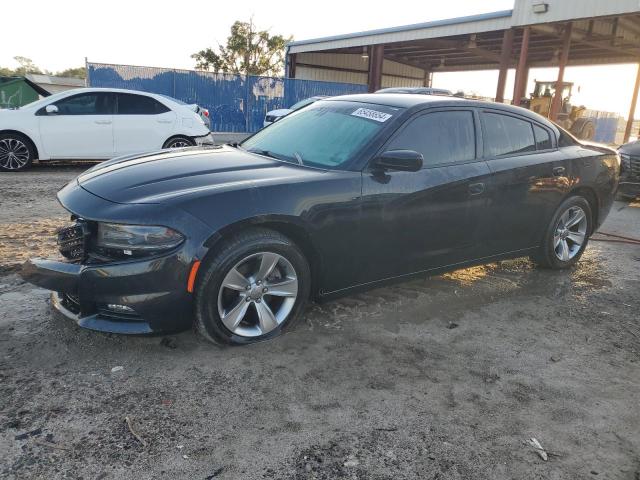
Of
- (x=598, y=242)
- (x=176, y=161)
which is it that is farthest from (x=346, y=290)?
→ (x=598, y=242)

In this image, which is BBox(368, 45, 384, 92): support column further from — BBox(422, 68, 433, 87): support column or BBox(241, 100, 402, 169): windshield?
BBox(241, 100, 402, 169): windshield

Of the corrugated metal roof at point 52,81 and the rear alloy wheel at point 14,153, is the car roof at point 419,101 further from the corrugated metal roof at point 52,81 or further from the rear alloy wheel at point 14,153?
the corrugated metal roof at point 52,81

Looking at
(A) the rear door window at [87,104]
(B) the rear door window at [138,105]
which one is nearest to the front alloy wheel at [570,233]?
(B) the rear door window at [138,105]

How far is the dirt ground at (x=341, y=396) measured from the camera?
87.1 inches

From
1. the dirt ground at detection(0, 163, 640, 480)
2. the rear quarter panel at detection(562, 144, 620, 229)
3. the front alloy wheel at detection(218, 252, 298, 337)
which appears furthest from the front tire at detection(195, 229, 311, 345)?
the rear quarter panel at detection(562, 144, 620, 229)

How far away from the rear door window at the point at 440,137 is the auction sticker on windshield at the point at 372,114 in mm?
164

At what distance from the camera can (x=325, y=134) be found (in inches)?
152

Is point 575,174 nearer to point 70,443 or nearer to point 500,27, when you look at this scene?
point 70,443

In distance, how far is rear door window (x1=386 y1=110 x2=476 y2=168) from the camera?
12.2ft

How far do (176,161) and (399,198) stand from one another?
1.56 meters

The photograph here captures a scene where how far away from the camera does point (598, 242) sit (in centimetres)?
642

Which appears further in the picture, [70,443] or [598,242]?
[598,242]

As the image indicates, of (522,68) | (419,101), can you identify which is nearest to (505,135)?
(419,101)

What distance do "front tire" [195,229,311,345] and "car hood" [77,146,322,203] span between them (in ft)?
1.21
